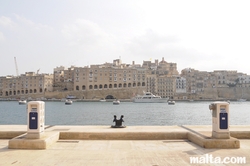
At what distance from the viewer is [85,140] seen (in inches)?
324

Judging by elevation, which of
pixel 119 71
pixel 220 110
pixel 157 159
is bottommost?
pixel 157 159

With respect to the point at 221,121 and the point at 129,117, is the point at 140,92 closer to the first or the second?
the point at 129,117

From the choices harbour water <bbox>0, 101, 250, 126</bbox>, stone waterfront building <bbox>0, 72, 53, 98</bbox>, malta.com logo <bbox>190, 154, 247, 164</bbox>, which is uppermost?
stone waterfront building <bbox>0, 72, 53, 98</bbox>

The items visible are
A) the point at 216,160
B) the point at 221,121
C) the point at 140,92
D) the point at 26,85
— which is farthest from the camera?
the point at 26,85

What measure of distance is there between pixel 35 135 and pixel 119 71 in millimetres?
90009

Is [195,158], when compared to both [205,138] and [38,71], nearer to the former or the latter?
[205,138]

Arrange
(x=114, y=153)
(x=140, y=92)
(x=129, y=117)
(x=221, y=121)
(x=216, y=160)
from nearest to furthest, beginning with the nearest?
1. (x=216, y=160)
2. (x=114, y=153)
3. (x=221, y=121)
4. (x=129, y=117)
5. (x=140, y=92)

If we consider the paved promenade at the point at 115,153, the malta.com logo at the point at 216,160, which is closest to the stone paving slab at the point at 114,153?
the paved promenade at the point at 115,153

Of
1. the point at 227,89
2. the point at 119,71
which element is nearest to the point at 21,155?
the point at 119,71

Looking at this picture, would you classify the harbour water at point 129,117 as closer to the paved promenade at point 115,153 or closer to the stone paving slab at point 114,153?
the paved promenade at point 115,153

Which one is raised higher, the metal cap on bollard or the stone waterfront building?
the stone waterfront building

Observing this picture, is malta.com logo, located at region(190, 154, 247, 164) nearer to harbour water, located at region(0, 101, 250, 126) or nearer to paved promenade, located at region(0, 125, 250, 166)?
paved promenade, located at region(0, 125, 250, 166)

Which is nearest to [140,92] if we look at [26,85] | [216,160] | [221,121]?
[26,85]

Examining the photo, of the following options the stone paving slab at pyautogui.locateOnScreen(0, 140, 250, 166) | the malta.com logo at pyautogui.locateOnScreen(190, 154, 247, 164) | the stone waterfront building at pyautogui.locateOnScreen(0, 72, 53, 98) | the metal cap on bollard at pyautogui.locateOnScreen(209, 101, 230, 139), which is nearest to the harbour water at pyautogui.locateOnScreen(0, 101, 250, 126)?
the stone paving slab at pyautogui.locateOnScreen(0, 140, 250, 166)
